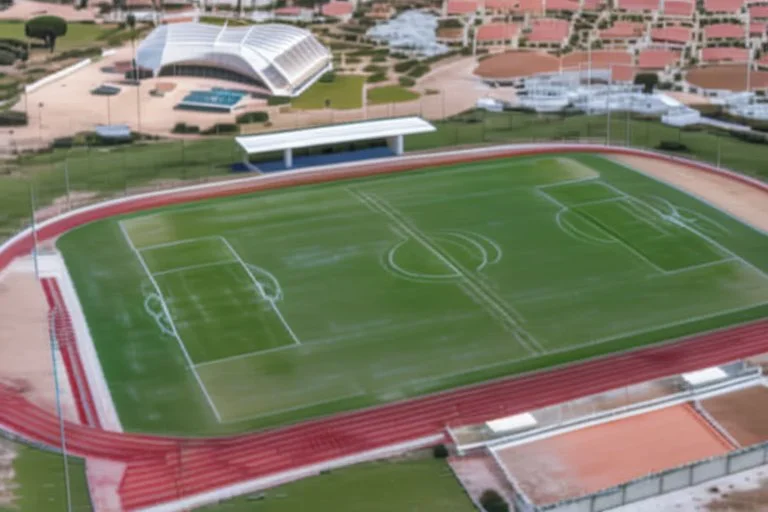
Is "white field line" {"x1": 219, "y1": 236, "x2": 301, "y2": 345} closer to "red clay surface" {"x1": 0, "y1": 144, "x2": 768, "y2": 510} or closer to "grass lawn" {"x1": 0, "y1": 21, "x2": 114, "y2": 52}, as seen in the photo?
"red clay surface" {"x1": 0, "y1": 144, "x2": 768, "y2": 510}

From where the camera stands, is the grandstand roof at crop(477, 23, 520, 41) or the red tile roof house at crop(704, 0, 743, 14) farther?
the red tile roof house at crop(704, 0, 743, 14)

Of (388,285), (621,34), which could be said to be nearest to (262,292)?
(388,285)

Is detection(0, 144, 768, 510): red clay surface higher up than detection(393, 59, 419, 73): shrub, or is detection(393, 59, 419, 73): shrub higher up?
detection(393, 59, 419, 73): shrub

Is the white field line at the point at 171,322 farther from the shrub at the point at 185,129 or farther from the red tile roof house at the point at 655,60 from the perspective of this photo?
the red tile roof house at the point at 655,60

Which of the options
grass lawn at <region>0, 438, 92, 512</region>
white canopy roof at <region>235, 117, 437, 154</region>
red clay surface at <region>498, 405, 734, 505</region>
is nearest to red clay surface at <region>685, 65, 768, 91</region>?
white canopy roof at <region>235, 117, 437, 154</region>

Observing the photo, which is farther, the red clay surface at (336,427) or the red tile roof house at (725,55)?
the red tile roof house at (725,55)

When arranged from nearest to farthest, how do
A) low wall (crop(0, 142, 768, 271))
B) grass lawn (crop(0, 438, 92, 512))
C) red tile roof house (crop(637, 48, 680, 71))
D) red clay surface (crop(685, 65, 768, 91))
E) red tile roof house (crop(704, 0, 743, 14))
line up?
grass lawn (crop(0, 438, 92, 512)) < low wall (crop(0, 142, 768, 271)) < red clay surface (crop(685, 65, 768, 91)) < red tile roof house (crop(637, 48, 680, 71)) < red tile roof house (crop(704, 0, 743, 14))

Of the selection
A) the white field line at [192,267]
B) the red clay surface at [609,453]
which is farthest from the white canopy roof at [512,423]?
the white field line at [192,267]
